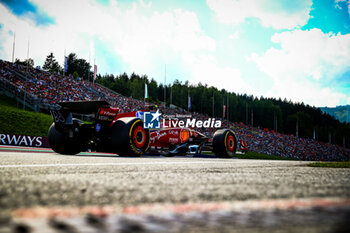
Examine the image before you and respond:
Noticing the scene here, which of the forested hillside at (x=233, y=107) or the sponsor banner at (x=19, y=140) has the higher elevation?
the forested hillside at (x=233, y=107)

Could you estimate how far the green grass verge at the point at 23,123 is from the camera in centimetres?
2043

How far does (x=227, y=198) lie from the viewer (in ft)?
3.88

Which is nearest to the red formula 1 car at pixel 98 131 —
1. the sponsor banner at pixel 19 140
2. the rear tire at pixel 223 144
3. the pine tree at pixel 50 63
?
the rear tire at pixel 223 144

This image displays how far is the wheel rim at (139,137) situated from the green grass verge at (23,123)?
636 inches

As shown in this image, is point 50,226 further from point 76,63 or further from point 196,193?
point 76,63

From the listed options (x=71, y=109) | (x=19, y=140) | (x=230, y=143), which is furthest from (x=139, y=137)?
(x=19, y=140)

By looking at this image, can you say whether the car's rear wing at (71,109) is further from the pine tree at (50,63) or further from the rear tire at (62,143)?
the pine tree at (50,63)

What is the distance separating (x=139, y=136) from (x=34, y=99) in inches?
1012

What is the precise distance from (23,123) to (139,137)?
1822cm

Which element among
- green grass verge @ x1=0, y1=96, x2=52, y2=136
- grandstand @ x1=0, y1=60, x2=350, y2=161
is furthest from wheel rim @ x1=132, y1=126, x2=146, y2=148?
grandstand @ x1=0, y1=60, x2=350, y2=161

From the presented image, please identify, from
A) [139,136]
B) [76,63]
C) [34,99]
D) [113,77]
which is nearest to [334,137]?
[113,77]

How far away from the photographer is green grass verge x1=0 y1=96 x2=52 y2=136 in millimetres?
20431

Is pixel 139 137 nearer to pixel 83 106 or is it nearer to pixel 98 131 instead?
pixel 98 131

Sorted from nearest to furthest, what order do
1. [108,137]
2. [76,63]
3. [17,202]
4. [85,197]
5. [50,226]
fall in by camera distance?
[50,226], [17,202], [85,197], [108,137], [76,63]
